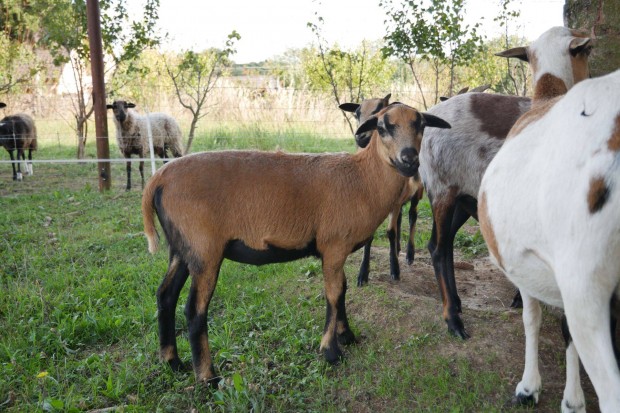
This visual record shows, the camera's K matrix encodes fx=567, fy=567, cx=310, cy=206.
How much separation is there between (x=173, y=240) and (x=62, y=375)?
1.23 meters

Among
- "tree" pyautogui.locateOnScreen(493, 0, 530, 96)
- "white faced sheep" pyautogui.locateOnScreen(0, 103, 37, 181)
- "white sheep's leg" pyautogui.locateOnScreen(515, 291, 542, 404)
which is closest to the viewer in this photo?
"white sheep's leg" pyautogui.locateOnScreen(515, 291, 542, 404)

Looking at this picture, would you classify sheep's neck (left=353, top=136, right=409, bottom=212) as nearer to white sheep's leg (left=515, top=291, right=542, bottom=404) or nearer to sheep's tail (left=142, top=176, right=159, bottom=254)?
white sheep's leg (left=515, top=291, right=542, bottom=404)

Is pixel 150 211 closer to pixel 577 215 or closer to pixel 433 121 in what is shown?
pixel 433 121

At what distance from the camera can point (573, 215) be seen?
1.97 meters

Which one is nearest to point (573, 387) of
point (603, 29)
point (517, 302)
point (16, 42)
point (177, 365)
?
point (517, 302)

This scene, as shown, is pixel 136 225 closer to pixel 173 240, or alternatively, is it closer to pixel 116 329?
pixel 116 329

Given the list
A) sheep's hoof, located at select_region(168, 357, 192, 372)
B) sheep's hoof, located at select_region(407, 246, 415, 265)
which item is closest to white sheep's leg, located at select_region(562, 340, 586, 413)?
sheep's hoof, located at select_region(168, 357, 192, 372)

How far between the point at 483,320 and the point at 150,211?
8.60 feet

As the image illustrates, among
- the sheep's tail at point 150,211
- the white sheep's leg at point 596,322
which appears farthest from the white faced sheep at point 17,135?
the white sheep's leg at point 596,322

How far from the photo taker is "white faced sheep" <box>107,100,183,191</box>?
11883mm

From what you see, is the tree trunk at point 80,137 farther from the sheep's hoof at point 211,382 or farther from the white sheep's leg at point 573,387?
the white sheep's leg at point 573,387

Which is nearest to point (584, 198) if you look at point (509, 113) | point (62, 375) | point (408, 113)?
point (408, 113)

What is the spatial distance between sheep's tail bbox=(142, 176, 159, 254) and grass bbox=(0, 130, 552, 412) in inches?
33.2

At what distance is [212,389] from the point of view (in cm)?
364
